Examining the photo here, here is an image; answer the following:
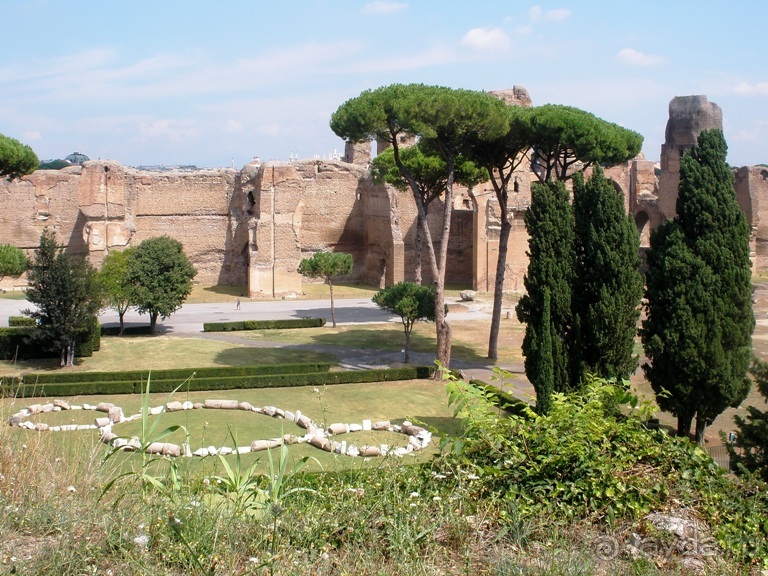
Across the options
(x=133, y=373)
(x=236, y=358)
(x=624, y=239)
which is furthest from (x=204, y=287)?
(x=624, y=239)

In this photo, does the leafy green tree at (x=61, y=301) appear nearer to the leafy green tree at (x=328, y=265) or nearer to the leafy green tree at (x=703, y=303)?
the leafy green tree at (x=328, y=265)

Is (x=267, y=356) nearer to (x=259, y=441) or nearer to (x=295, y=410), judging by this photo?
(x=295, y=410)

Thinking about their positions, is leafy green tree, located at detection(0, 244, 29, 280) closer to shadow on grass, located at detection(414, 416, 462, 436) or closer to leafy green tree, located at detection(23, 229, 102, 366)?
leafy green tree, located at detection(23, 229, 102, 366)

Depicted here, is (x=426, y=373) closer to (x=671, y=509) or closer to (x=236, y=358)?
(x=236, y=358)

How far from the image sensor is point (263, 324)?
2680cm

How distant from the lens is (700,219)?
15.9 meters

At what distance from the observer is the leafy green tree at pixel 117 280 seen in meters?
24.6

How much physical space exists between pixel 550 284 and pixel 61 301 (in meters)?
11.9

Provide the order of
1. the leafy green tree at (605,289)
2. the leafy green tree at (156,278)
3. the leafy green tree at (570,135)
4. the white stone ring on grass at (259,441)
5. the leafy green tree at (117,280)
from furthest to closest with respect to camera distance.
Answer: the leafy green tree at (156,278), the leafy green tree at (117,280), the leafy green tree at (570,135), the leafy green tree at (605,289), the white stone ring on grass at (259,441)

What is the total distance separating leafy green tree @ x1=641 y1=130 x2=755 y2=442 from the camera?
50.1 ft

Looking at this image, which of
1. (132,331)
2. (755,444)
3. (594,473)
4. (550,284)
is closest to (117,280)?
(132,331)

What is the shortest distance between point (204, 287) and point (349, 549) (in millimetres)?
32313

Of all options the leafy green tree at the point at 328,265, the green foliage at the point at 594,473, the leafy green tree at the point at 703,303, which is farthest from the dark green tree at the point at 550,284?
the leafy green tree at the point at 328,265

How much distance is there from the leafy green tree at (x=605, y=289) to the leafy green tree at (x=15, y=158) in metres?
19.5
